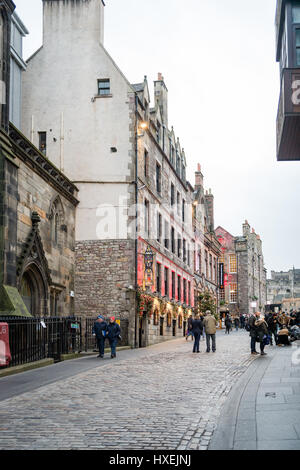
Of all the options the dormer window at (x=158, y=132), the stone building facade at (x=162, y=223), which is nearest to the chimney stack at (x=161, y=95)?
the stone building facade at (x=162, y=223)

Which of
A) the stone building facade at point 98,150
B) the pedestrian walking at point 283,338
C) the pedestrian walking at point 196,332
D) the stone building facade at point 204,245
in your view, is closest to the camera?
the pedestrian walking at point 196,332

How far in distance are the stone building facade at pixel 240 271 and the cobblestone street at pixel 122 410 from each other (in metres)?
59.7

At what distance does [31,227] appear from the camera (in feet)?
70.7

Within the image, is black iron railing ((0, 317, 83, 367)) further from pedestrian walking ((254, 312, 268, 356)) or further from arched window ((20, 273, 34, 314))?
pedestrian walking ((254, 312, 268, 356))

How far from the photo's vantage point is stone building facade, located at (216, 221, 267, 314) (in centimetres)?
7575

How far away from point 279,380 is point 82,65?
69.2ft

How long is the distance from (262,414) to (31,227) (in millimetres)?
14360

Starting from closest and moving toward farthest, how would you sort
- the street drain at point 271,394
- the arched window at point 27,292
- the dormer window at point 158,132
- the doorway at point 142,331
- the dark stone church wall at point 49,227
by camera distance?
the street drain at point 271,394 → the dark stone church wall at point 49,227 → the arched window at point 27,292 → the doorway at point 142,331 → the dormer window at point 158,132

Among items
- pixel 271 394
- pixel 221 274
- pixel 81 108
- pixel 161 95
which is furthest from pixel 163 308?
pixel 221 274

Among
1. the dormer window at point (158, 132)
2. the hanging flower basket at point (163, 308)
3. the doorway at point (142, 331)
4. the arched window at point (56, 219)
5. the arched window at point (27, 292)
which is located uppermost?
the dormer window at point (158, 132)

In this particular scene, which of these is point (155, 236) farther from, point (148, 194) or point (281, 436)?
point (281, 436)

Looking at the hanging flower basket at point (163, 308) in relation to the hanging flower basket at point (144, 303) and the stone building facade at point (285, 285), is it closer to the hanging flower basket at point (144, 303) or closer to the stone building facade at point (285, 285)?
the hanging flower basket at point (144, 303)

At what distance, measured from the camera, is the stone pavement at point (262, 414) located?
276 inches

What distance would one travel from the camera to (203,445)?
7.03m
